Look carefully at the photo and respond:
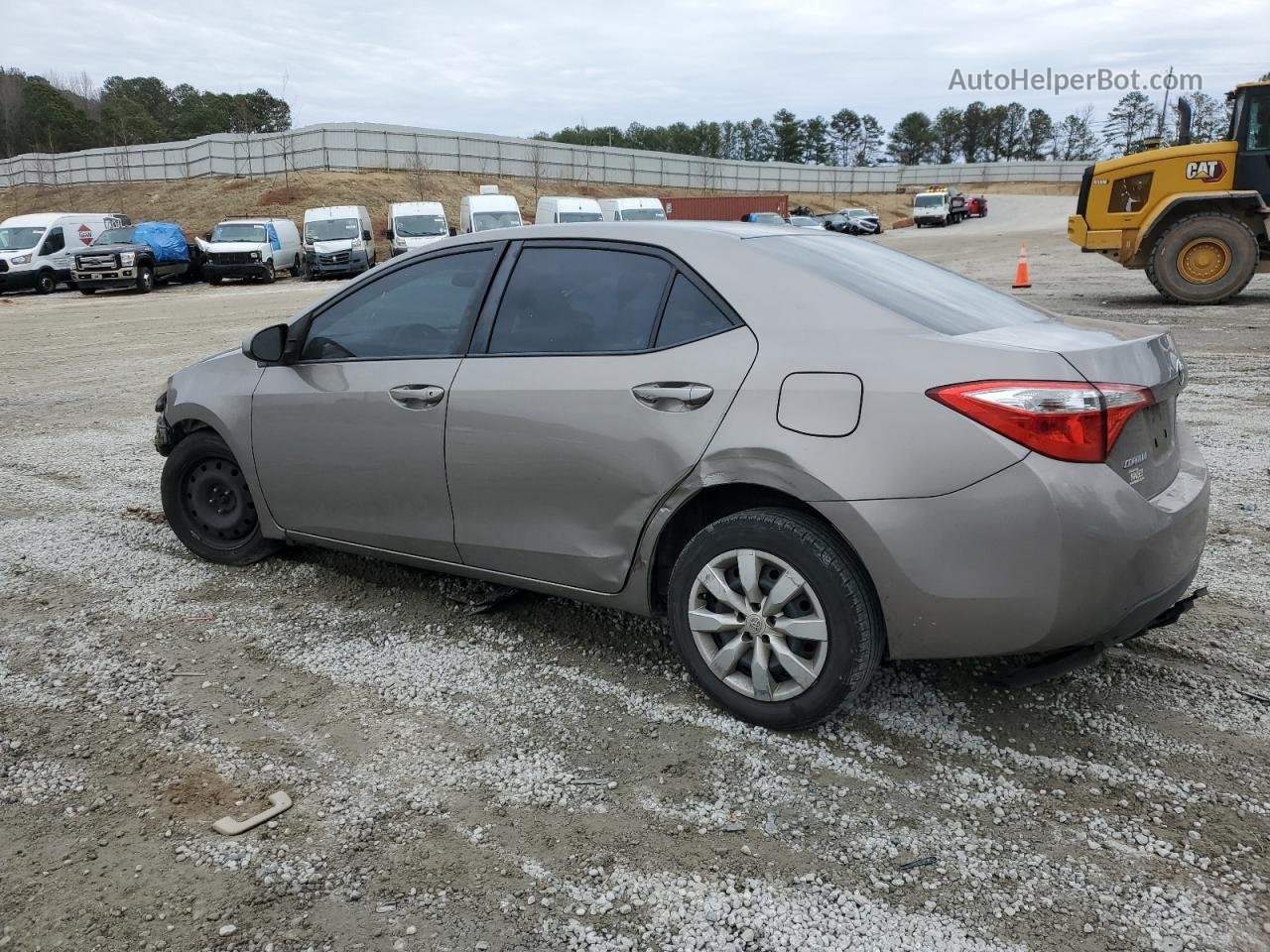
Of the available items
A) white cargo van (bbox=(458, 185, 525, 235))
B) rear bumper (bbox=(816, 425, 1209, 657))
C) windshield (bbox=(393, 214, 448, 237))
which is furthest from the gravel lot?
white cargo van (bbox=(458, 185, 525, 235))

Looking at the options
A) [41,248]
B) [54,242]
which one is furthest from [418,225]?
[41,248]

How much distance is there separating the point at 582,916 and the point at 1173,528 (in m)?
2.02

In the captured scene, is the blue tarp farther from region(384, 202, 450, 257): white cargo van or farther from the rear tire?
the rear tire

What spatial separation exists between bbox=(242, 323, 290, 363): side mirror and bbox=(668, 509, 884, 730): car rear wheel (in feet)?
7.28

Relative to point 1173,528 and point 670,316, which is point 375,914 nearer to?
point 670,316

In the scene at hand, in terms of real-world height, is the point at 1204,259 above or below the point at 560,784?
above

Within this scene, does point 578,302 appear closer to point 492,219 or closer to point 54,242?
point 492,219

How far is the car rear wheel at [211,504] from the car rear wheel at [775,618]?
8.36ft

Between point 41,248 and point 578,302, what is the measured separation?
96.8 ft

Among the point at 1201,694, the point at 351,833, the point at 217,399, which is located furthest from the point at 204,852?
the point at 1201,694

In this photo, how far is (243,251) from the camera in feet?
93.7

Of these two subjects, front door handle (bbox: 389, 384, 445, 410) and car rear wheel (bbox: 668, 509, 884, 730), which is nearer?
car rear wheel (bbox: 668, 509, 884, 730)

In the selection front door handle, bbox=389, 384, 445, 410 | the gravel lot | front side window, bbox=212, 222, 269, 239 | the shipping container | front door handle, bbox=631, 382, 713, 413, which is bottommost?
the gravel lot

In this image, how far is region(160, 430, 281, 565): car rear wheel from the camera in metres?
4.80
